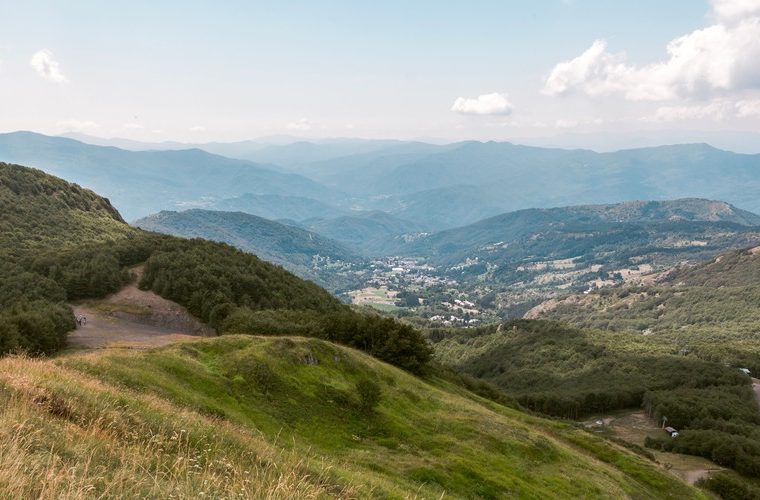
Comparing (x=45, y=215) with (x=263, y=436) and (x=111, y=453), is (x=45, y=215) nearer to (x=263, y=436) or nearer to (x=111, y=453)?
(x=263, y=436)

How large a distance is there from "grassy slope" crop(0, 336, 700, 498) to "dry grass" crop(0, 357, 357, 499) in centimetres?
4

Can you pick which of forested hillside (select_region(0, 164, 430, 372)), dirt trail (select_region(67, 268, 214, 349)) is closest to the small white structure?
forested hillside (select_region(0, 164, 430, 372))

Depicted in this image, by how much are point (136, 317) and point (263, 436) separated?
51.3 meters

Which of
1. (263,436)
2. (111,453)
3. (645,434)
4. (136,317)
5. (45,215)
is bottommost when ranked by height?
(645,434)

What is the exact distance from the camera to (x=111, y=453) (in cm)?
895

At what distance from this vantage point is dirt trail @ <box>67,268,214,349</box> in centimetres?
5359

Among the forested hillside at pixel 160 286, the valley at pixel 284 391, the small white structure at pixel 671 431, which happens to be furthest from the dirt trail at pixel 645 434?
the forested hillside at pixel 160 286

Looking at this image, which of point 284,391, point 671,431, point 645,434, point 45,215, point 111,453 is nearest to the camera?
point 111,453

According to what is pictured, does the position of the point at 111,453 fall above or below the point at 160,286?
above

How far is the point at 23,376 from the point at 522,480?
26.4 m

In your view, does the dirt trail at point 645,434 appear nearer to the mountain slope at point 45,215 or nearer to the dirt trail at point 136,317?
the dirt trail at point 136,317

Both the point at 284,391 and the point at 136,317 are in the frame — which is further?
the point at 136,317

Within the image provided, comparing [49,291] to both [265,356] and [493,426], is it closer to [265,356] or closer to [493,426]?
[265,356]

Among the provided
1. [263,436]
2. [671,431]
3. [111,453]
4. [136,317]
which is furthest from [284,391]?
[671,431]
